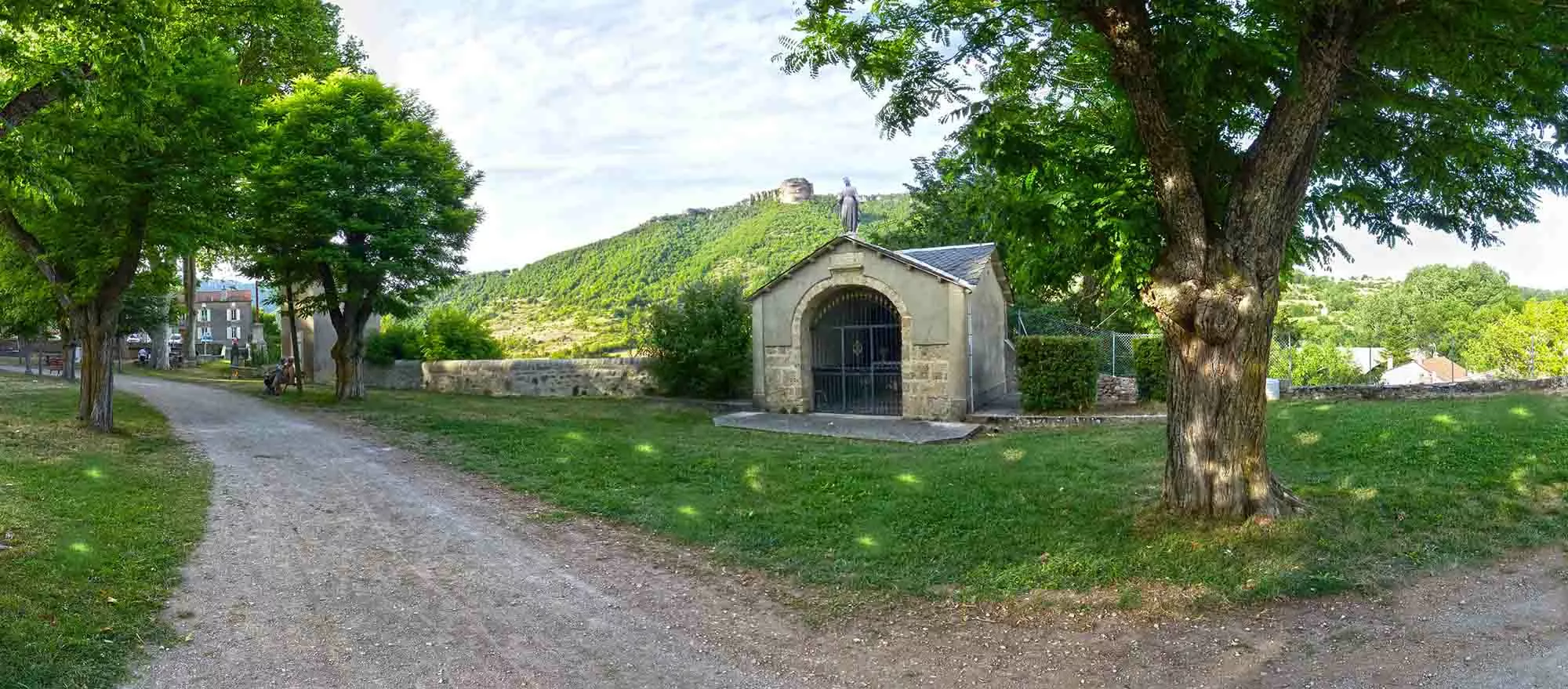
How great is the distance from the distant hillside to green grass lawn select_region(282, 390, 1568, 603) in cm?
2435

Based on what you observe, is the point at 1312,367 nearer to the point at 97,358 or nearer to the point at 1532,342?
the point at 1532,342

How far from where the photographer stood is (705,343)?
1930 centimetres

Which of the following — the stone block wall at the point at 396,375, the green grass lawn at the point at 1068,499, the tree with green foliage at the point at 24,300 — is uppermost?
the tree with green foliage at the point at 24,300

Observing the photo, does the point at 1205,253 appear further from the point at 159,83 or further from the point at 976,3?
the point at 159,83

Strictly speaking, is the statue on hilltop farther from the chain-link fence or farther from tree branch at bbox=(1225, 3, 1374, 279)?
tree branch at bbox=(1225, 3, 1374, 279)

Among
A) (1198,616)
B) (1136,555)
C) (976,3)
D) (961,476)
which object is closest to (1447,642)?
(1198,616)

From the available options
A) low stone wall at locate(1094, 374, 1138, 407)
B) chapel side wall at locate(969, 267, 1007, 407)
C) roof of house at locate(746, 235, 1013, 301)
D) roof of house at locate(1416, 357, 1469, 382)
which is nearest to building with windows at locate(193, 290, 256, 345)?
roof of house at locate(746, 235, 1013, 301)

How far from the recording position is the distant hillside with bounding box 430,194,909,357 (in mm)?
39469

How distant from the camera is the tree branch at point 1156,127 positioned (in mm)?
6176

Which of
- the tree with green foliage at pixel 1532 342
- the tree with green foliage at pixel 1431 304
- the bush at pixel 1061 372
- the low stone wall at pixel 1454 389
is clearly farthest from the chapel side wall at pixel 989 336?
the tree with green foliage at pixel 1431 304

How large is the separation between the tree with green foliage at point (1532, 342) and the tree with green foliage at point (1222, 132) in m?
21.6

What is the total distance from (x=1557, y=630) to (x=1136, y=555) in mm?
2273

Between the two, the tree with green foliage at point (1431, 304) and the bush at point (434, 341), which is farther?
the tree with green foliage at point (1431, 304)

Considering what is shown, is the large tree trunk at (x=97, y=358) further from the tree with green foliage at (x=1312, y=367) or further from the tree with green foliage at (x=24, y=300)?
the tree with green foliage at (x=1312, y=367)
